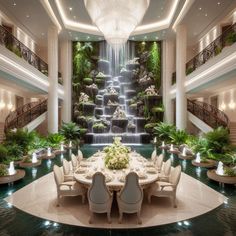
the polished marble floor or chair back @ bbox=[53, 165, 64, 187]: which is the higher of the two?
chair back @ bbox=[53, 165, 64, 187]

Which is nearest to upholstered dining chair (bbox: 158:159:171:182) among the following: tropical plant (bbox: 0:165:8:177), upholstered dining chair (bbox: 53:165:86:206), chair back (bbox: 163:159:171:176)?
chair back (bbox: 163:159:171:176)

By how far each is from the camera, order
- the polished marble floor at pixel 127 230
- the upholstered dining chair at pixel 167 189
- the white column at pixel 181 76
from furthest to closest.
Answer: the white column at pixel 181 76
the upholstered dining chair at pixel 167 189
the polished marble floor at pixel 127 230

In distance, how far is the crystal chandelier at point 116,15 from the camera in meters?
7.88

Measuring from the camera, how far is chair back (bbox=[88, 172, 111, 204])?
4.12 m

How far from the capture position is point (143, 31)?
57.6 ft

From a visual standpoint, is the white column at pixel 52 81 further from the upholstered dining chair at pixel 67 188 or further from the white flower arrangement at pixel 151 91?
the upholstered dining chair at pixel 67 188

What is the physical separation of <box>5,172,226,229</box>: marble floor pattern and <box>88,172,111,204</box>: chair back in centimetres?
43

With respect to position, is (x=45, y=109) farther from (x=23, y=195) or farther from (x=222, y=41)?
(x=222, y=41)

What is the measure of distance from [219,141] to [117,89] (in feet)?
43.0

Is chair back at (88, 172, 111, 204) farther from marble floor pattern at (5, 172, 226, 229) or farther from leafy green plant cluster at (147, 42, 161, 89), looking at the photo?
leafy green plant cluster at (147, 42, 161, 89)

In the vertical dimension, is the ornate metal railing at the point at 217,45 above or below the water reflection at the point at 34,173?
above

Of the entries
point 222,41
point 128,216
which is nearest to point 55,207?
point 128,216

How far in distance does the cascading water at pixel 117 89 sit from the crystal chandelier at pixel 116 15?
1002cm

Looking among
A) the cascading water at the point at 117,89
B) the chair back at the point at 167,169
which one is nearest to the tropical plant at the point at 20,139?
the chair back at the point at 167,169
